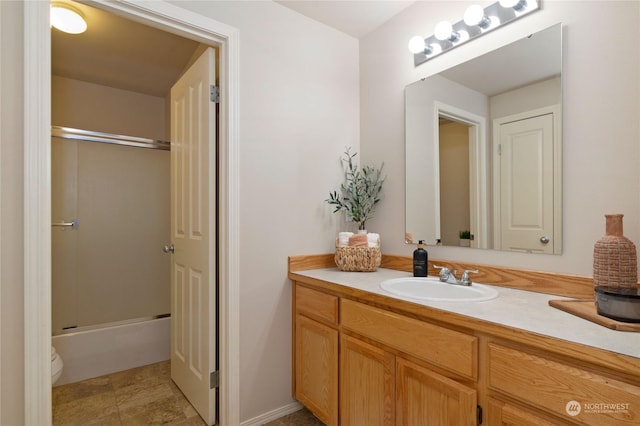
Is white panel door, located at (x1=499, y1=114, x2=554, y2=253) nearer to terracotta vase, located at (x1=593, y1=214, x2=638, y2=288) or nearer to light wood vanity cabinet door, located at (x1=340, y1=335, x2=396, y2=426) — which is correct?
terracotta vase, located at (x1=593, y1=214, x2=638, y2=288)

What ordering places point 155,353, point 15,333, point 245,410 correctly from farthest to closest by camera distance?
1. point 155,353
2. point 245,410
3. point 15,333

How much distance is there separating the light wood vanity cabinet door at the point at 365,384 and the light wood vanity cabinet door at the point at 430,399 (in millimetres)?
48

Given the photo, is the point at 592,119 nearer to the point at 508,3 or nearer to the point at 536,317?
the point at 508,3

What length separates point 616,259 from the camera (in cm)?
107

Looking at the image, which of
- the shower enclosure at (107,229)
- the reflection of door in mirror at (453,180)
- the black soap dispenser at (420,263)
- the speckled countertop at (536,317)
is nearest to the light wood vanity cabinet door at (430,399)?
the speckled countertop at (536,317)

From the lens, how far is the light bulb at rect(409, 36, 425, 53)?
181 centimetres

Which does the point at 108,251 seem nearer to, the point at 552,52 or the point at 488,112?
the point at 488,112

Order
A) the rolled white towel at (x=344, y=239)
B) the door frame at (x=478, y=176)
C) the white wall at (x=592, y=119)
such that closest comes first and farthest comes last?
the white wall at (x=592, y=119)
the door frame at (x=478, y=176)
the rolled white towel at (x=344, y=239)

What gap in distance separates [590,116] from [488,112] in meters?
0.41

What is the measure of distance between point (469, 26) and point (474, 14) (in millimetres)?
84

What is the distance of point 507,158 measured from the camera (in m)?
1.49

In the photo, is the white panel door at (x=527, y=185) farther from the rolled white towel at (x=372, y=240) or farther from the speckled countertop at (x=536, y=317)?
the rolled white towel at (x=372, y=240)

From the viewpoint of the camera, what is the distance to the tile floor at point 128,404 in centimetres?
184

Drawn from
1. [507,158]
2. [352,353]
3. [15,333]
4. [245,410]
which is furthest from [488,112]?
[15,333]
